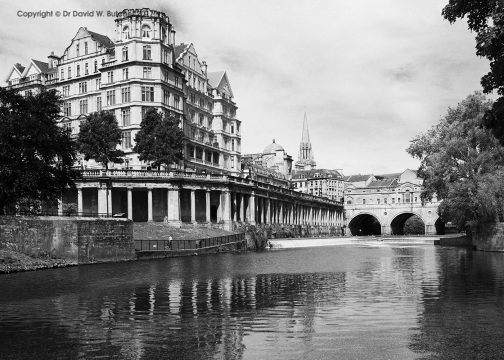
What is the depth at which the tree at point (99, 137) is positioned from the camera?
81750 millimetres

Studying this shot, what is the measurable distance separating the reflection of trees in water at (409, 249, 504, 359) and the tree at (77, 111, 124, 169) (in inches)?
2300

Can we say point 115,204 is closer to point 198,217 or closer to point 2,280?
point 198,217

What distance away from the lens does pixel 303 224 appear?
138 m

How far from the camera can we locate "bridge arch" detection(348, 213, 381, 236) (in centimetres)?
18173

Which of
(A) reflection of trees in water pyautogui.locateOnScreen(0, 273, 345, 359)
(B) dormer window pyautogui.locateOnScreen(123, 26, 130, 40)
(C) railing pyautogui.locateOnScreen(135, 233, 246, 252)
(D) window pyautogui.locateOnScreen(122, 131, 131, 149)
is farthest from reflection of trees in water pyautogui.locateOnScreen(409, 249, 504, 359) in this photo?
(B) dormer window pyautogui.locateOnScreen(123, 26, 130, 40)

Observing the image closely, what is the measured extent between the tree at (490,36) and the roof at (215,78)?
323ft

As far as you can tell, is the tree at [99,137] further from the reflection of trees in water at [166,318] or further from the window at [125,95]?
the reflection of trees in water at [166,318]

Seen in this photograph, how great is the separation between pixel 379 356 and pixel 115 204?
7539cm

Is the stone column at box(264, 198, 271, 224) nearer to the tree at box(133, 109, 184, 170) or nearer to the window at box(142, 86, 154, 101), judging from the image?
the tree at box(133, 109, 184, 170)

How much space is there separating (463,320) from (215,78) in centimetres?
10856

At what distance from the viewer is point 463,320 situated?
2028 centimetres

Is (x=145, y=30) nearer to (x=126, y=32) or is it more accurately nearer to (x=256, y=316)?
Result: (x=126, y=32)

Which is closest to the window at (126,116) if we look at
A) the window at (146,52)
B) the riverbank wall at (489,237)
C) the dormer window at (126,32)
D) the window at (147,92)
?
the window at (147,92)

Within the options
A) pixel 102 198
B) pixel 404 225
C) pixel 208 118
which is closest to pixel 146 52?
pixel 208 118
